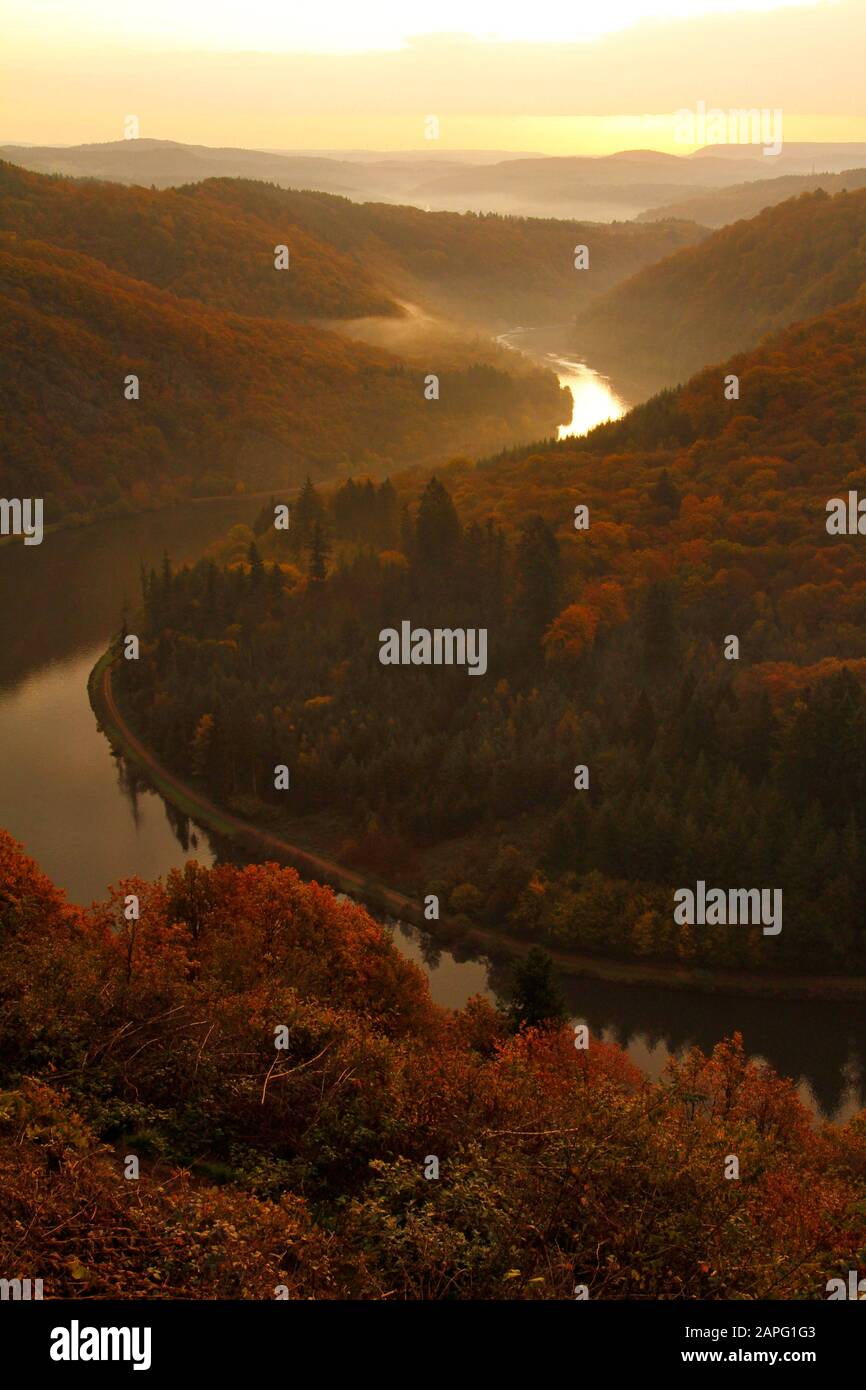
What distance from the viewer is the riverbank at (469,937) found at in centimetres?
2439

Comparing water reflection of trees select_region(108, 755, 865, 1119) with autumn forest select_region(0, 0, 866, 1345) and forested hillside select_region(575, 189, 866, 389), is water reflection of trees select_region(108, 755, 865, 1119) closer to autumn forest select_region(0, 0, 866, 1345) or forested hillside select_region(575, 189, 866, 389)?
autumn forest select_region(0, 0, 866, 1345)

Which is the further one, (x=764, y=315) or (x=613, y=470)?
(x=764, y=315)

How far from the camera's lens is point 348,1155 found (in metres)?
12.0

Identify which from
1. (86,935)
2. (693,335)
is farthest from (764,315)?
(86,935)

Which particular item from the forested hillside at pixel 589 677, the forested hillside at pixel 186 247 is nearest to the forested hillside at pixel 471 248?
the forested hillside at pixel 186 247

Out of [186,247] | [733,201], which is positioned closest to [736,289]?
[186,247]

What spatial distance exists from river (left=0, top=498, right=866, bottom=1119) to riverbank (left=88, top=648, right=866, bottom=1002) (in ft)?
0.76

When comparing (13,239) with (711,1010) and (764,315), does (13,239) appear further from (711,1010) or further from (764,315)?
(711,1010)

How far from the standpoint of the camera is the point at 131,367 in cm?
7812

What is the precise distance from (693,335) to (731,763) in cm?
6801

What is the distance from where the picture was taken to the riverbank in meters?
24.4

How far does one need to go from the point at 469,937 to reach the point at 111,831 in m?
9.51

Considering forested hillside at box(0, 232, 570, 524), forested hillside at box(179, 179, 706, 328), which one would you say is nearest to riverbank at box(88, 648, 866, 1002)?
forested hillside at box(0, 232, 570, 524)

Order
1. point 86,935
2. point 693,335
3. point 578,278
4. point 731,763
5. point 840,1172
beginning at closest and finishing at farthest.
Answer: point 840,1172 < point 86,935 < point 731,763 < point 693,335 < point 578,278
